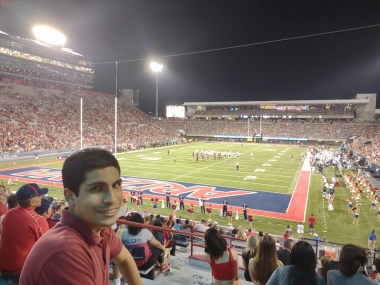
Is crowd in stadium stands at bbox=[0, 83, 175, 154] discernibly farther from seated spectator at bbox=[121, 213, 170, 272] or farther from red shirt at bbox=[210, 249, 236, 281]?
red shirt at bbox=[210, 249, 236, 281]

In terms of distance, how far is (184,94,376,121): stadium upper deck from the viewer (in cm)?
7244

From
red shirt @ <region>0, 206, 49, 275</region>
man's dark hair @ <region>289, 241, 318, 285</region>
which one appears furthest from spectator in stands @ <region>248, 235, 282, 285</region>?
red shirt @ <region>0, 206, 49, 275</region>

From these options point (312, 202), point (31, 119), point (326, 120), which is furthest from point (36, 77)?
point (326, 120)

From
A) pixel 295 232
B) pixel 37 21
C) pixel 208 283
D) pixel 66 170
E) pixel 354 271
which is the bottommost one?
pixel 295 232

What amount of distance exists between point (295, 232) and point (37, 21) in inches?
837

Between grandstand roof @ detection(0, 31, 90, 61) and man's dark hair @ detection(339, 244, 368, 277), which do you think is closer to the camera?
man's dark hair @ detection(339, 244, 368, 277)

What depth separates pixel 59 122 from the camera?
47000 millimetres

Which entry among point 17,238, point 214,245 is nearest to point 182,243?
point 214,245

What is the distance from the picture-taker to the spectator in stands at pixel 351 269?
296 centimetres

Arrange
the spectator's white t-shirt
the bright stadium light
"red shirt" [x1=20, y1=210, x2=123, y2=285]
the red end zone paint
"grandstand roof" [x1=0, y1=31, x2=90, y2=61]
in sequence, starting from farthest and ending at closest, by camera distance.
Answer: "grandstand roof" [x1=0, y1=31, x2=90, y2=61], the bright stadium light, the red end zone paint, the spectator's white t-shirt, "red shirt" [x1=20, y1=210, x2=123, y2=285]

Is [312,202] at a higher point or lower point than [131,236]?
lower

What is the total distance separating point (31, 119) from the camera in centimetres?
4403

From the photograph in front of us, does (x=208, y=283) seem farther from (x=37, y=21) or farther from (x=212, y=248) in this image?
(x=37, y=21)

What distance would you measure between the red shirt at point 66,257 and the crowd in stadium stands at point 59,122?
1497 inches
